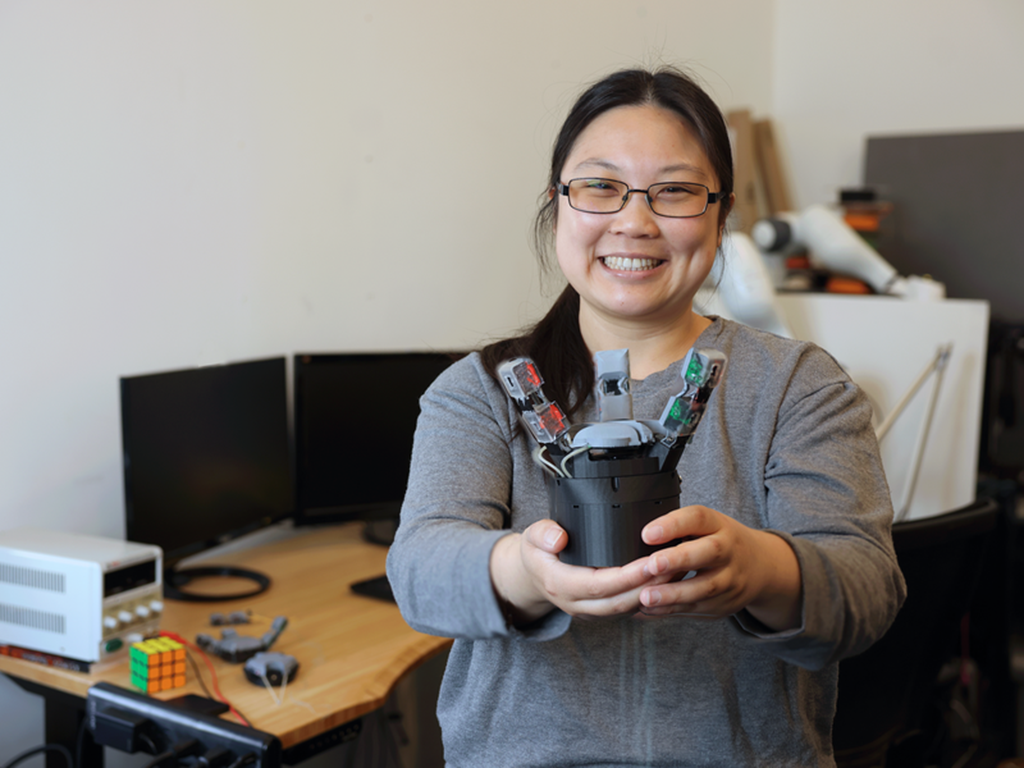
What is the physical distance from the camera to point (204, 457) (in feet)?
5.43

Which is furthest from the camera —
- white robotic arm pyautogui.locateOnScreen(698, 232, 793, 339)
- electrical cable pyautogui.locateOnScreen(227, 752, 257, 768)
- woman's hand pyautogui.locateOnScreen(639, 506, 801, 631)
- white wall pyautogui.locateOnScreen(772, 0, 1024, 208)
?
white wall pyautogui.locateOnScreen(772, 0, 1024, 208)

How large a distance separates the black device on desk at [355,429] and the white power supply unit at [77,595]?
0.53 meters

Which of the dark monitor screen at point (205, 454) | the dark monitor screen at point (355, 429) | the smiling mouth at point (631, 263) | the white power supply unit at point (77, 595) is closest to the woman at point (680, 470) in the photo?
the smiling mouth at point (631, 263)

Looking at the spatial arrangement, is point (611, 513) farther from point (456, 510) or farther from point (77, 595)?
point (77, 595)

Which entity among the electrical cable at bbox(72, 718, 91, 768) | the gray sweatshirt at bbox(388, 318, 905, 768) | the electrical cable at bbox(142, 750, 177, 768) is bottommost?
the electrical cable at bbox(72, 718, 91, 768)

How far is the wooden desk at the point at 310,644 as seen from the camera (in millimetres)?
1295

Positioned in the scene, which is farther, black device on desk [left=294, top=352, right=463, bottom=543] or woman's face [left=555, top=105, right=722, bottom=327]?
black device on desk [left=294, top=352, right=463, bottom=543]

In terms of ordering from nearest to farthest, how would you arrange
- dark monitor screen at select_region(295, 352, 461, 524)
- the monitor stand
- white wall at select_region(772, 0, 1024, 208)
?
the monitor stand
dark monitor screen at select_region(295, 352, 461, 524)
white wall at select_region(772, 0, 1024, 208)

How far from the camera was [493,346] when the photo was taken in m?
0.95

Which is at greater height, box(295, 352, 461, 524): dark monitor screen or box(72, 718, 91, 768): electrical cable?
box(295, 352, 461, 524): dark monitor screen

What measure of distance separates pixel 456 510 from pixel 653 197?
35 centimetres

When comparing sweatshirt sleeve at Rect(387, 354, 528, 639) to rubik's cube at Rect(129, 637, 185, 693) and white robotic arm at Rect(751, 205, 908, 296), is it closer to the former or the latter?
rubik's cube at Rect(129, 637, 185, 693)

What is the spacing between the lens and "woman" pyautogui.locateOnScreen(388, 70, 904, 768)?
2.59ft

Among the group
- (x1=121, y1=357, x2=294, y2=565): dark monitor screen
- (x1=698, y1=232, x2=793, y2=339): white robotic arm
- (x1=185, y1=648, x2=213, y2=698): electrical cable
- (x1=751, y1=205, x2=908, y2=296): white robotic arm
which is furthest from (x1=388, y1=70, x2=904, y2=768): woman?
(x1=751, y1=205, x2=908, y2=296): white robotic arm
